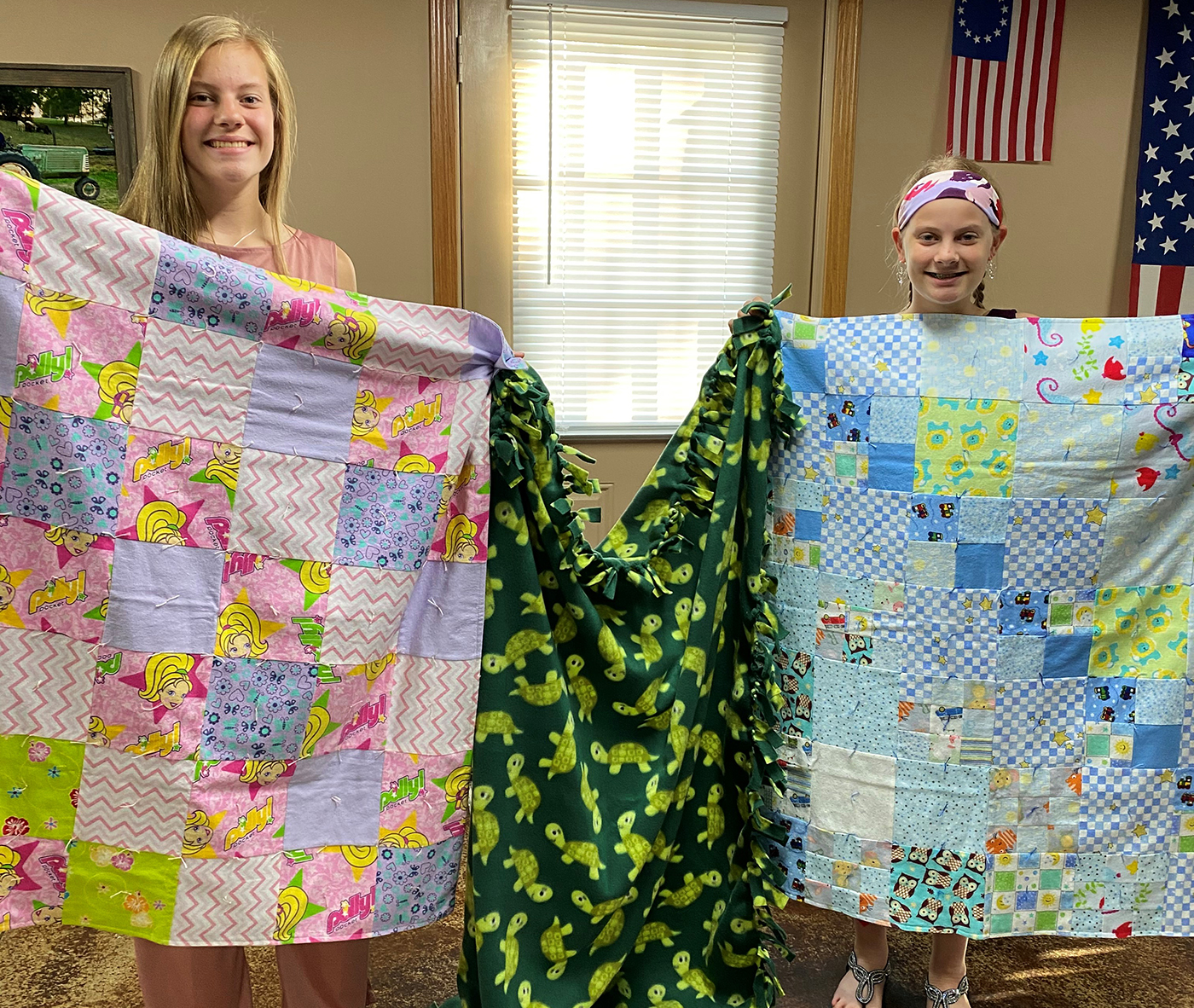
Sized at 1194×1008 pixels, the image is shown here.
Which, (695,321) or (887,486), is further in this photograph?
(695,321)

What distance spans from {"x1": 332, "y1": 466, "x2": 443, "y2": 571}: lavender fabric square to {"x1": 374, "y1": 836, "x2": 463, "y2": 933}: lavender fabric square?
43 cm

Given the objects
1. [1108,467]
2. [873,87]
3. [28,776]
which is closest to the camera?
[28,776]

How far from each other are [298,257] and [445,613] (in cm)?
66

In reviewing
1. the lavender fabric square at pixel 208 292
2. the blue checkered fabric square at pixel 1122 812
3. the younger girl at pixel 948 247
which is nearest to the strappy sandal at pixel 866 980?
the younger girl at pixel 948 247

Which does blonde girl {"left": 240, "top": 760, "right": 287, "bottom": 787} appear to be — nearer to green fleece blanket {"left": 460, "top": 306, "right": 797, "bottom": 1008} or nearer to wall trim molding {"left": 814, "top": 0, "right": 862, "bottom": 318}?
green fleece blanket {"left": 460, "top": 306, "right": 797, "bottom": 1008}

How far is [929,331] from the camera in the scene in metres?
1.58

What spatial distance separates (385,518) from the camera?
1399mm

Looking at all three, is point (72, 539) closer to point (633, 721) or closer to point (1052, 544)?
point (633, 721)

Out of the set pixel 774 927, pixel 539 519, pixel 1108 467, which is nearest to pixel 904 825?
pixel 774 927

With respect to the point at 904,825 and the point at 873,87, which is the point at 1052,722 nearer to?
the point at 904,825

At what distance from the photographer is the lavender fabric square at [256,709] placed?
1296 mm

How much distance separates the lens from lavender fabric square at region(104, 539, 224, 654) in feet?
4.07

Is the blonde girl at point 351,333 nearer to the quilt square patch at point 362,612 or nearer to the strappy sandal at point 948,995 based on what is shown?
the quilt square patch at point 362,612

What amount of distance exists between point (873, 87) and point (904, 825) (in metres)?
2.73
